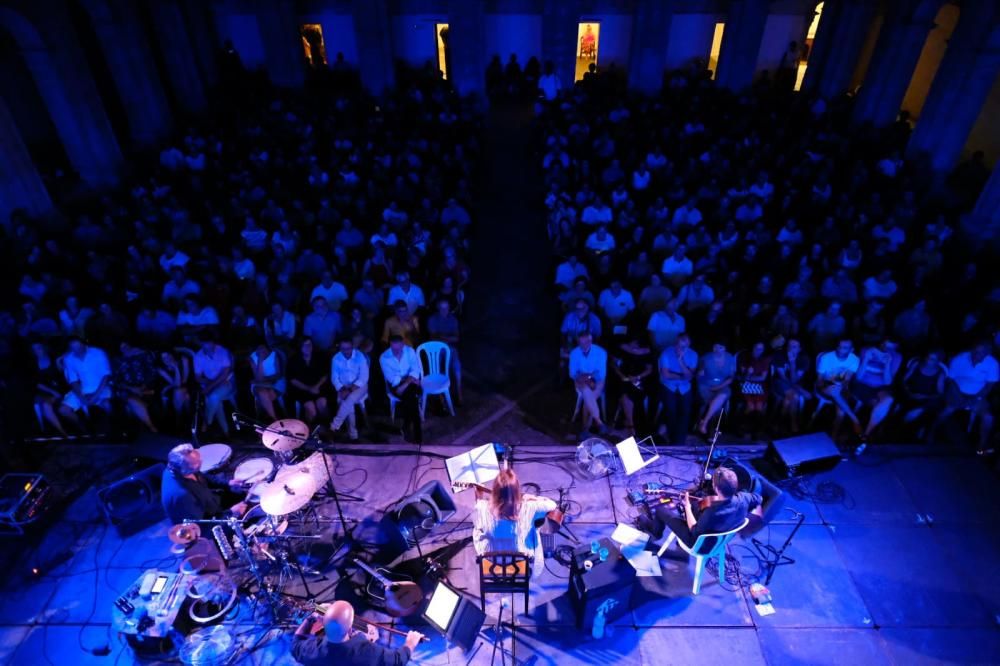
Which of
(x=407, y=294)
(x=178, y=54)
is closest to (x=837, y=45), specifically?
(x=407, y=294)

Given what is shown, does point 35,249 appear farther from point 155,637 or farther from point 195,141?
point 155,637

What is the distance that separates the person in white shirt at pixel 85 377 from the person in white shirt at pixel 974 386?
853cm

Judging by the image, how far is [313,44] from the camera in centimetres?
1773

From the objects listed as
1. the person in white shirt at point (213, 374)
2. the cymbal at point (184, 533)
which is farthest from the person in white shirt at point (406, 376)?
the cymbal at point (184, 533)

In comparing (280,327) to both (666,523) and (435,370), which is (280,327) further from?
(666,523)

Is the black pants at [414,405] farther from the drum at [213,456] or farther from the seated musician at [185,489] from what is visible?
the seated musician at [185,489]

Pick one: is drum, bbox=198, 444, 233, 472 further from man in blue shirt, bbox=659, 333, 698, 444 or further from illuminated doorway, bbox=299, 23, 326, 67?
illuminated doorway, bbox=299, 23, 326, 67

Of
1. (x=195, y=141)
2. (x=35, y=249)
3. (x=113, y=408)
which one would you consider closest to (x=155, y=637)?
(x=113, y=408)

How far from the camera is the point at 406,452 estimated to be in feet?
20.0

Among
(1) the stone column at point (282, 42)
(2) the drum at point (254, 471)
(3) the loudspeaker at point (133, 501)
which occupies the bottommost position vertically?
(3) the loudspeaker at point (133, 501)

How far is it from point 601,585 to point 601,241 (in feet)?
16.5

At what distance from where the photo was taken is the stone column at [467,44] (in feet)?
46.3

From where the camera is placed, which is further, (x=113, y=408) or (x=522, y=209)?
(x=522, y=209)

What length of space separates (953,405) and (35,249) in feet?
35.0
